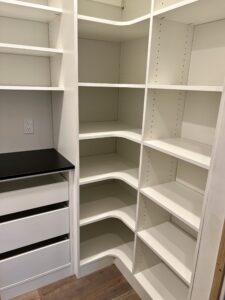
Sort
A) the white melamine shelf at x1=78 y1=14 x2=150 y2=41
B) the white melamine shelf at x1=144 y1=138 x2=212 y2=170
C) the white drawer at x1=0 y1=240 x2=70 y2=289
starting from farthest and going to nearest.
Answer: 1. the white drawer at x1=0 y1=240 x2=70 y2=289
2. the white melamine shelf at x1=78 y1=14 x2=150 y2=41
3. the white melamine shelf at x1=144 y1=138 x2=212 y2=170

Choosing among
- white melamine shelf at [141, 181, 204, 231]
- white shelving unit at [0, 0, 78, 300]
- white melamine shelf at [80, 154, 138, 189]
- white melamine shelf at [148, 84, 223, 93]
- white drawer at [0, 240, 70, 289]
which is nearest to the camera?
white melamine shelf at [148, 84, 223, 93]

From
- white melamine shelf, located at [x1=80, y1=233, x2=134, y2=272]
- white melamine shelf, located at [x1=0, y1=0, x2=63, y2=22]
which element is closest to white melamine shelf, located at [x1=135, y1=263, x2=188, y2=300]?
white melamine shelf, located at [x1=80, y1=233, x2=134, y2=272]

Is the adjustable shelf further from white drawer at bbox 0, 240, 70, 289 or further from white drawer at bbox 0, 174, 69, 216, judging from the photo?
white drawer at bbox 0, 174, 69, 216

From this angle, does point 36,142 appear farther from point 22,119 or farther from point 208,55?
point 208,55

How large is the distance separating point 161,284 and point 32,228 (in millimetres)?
1021

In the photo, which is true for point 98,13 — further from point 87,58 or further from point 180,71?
point 180,71

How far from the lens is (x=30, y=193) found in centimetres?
146

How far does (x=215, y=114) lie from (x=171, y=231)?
0.88 meters

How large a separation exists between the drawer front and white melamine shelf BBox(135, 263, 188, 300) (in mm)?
697

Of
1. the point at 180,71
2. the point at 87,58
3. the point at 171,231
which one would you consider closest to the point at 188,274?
the point at 171,231

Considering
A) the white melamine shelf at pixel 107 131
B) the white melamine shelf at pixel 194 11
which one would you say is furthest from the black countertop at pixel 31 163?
the white melamine shelf at pixel 194 11

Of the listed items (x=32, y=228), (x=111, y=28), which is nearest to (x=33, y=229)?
(x=32, y=228)

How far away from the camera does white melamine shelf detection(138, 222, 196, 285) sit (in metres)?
1.30

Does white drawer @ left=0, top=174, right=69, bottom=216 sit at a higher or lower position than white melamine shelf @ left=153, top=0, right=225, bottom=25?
lower
